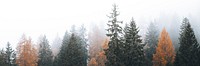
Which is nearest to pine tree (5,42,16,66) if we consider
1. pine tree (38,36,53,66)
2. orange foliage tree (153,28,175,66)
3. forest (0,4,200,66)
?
forest (0,4,200,66)

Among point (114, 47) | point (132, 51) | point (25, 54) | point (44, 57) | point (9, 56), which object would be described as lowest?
point (44, 57)

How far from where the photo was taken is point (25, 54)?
2672 inches

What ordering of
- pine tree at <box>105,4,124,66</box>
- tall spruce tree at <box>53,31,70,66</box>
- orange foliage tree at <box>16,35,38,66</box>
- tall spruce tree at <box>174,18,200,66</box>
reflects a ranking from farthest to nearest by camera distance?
orange foliage tree at <box>16,35,38,66</box> → tall spruce tree at <box>53,31,70,66</box> → pine tree at <box>105,4,124,66</box> → tall spruce tree at <box>174,18,200,66</box>

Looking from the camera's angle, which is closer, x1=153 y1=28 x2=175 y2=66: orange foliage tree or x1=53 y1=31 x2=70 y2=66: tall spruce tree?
x1=53 y1=31 x2=70 y2=66: tall spruce tree

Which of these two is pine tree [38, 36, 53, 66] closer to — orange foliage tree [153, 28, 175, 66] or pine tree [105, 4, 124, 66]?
orange foliage tree [153, 28, 175, 66]

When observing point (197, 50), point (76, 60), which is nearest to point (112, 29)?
point (76, 60)

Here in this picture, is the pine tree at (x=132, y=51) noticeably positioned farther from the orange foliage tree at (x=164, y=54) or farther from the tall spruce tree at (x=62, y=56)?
the tall spruce tree at (x=62, y=56)

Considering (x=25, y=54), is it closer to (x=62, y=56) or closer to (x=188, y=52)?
(x=62, y=56)

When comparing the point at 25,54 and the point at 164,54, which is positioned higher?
the point at 25,54

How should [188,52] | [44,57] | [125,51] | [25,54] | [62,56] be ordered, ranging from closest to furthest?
[188,52] → [125,51] → [62,56] → [25,54] → [44,57]

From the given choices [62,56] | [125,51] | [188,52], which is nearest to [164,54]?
[188,52]

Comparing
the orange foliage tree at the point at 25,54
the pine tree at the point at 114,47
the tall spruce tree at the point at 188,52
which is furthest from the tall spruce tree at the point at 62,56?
the tall spruce tree at the point at 188,52

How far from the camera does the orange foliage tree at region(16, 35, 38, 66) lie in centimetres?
6769

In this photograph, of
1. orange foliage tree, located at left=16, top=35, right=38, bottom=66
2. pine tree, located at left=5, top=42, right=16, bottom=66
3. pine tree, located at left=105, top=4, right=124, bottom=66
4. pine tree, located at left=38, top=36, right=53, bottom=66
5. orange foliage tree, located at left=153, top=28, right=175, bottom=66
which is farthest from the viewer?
pine tree, located at left=38, top=36, right=53, bottom=66
